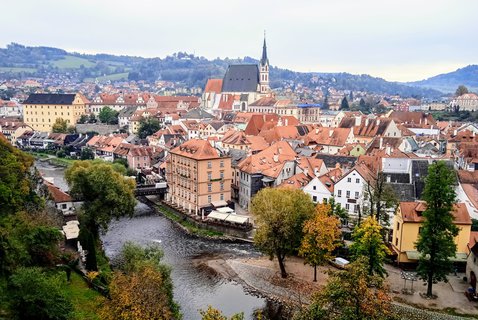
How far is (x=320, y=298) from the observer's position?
1694 cm

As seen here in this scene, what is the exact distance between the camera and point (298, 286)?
29.6 metres

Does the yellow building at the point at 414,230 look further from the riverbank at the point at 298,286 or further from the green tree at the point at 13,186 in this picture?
the green tree at the point at 13,186

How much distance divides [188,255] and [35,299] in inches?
744

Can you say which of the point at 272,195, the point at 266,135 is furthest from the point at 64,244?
the point at 266,135

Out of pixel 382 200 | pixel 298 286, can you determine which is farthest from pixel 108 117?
pixel 298 286

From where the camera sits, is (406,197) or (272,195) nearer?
(272,195)

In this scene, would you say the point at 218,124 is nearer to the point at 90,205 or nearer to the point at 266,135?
the point at 266,135

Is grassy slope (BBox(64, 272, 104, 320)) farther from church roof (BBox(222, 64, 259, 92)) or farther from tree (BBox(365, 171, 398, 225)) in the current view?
church roof (BBox(222, 64, 259, 92))

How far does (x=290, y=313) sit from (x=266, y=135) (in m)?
46.8

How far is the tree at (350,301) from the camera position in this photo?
53.1 ft

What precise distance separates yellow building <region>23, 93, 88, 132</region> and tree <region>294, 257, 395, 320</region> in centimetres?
10321

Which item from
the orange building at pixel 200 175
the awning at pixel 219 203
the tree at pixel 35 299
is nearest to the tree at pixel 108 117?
the orange building at pixel 200 175

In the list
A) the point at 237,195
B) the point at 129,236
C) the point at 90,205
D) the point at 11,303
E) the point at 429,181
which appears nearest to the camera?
the point at 11,303

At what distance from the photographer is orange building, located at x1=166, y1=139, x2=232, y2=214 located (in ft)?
147
